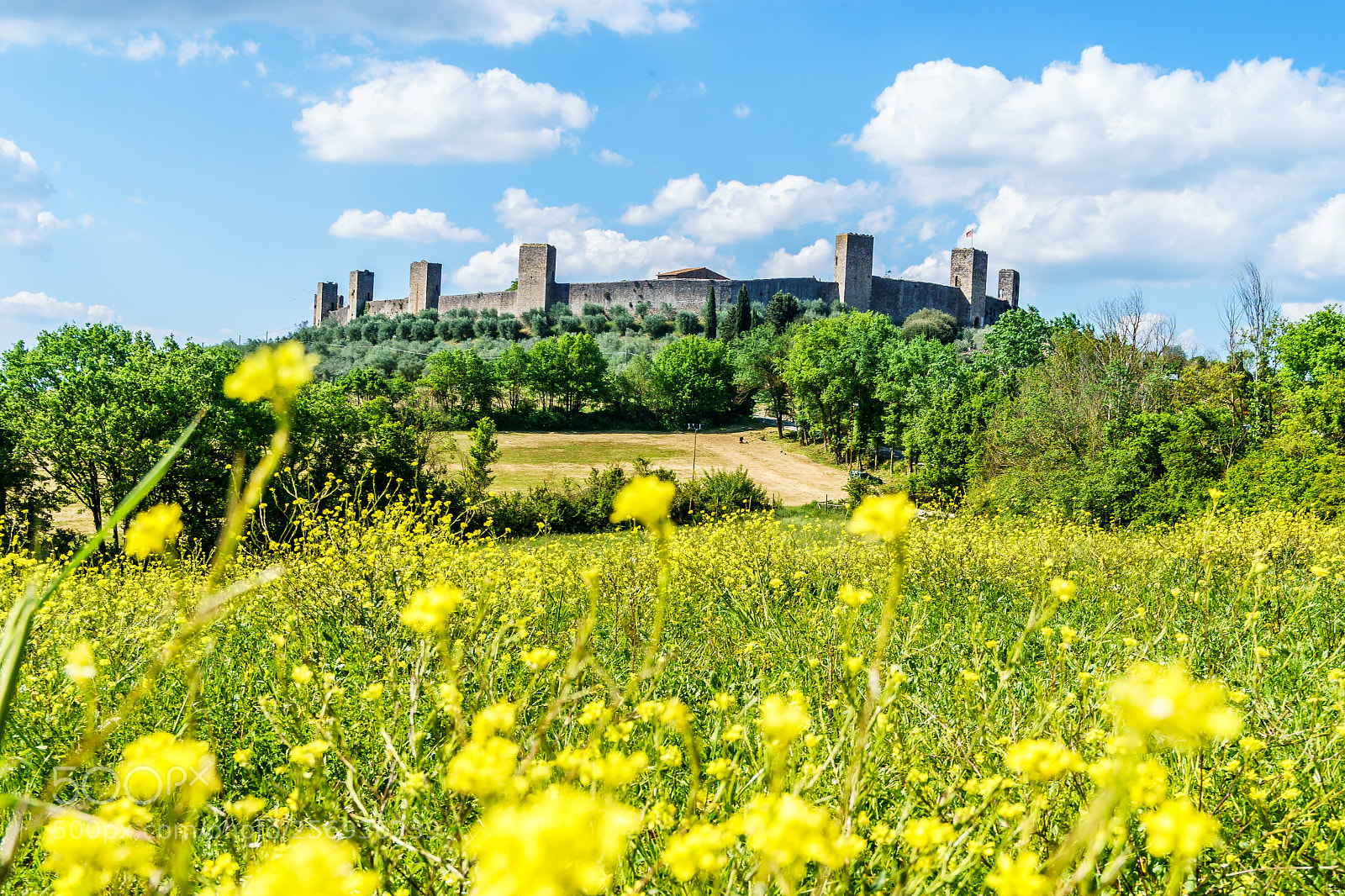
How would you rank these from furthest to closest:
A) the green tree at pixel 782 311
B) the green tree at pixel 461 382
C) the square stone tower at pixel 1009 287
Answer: the square stone tower at pixel 1009 287 → the green tree at pixel 782 311 → the green tree at pixel 461 382

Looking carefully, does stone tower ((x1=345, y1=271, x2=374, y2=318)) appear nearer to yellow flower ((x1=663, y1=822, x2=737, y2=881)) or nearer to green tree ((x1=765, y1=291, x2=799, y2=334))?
green tree ((x1=765, y1=291, x2=799, y2=334))

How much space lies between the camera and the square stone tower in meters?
63.3

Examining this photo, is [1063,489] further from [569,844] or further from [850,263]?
[850,263]

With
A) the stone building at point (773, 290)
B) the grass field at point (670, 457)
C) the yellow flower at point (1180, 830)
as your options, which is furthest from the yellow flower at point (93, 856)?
the stone building at point (773, 290)

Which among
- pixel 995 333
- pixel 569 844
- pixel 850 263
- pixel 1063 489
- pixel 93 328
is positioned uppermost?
pixel 850 263

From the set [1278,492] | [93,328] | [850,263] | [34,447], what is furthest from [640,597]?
[850,263]

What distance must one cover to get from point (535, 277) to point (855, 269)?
2417 centimetres

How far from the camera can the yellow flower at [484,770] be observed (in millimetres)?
872

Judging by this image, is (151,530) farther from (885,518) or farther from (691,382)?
(691,382)

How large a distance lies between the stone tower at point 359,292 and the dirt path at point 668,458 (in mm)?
36327

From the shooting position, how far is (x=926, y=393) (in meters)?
26.7

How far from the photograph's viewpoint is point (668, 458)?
113ft

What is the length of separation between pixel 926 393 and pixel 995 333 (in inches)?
204

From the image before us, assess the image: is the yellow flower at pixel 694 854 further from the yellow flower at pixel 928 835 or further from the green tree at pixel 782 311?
the green tree at pixel 782 311
